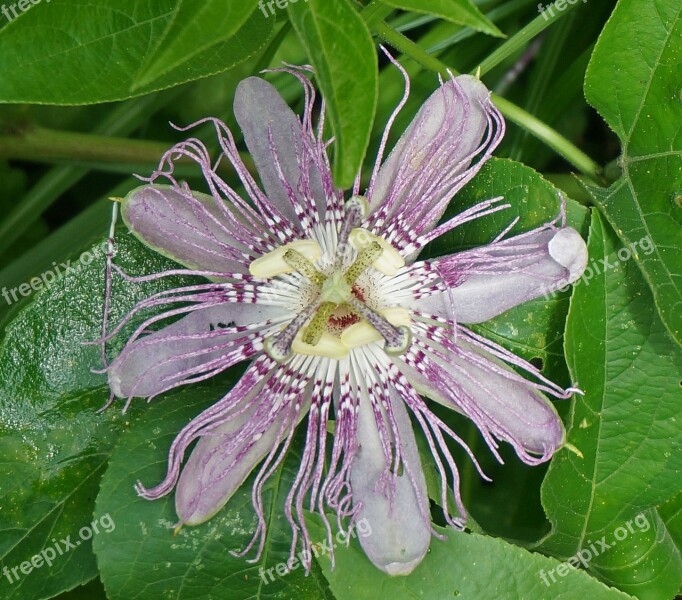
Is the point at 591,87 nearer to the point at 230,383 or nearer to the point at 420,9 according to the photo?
the point at 420,9

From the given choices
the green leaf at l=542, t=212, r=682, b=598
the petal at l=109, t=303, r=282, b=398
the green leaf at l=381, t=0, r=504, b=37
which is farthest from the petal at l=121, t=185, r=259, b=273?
the green leaf at l=542, t=212, r=682, b=598

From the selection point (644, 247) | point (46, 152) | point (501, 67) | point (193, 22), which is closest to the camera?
point (193, 22)

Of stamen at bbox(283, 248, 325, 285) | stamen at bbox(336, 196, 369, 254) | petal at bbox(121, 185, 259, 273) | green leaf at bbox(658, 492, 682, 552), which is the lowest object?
green leaf at bbox(658, 492, 682, 552)

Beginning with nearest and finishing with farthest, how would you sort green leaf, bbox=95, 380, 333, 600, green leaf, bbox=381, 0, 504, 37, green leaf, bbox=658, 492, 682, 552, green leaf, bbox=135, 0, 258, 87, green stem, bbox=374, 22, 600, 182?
green leaf, bbox=135, 0, 258, 87 → green leaf, bbox=381, 0, 504, 37 → green leaf, bbox=95, 380, 333, 600 → green stem, bbox=374, 22, 600, 182 → green leaf, bbox=658, 492, 682, 552

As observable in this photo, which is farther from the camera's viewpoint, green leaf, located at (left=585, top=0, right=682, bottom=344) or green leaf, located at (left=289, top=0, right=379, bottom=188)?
green leaf, located at (left=585, top=0, right=682, bottom=344)

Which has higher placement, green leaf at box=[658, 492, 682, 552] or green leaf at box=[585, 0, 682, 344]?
green leaf at box=[585, 0, 682, 344]

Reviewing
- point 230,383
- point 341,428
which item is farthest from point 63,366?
point 341,428

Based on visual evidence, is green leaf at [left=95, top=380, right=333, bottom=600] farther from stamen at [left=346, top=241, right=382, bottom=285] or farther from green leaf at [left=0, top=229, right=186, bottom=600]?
stamen at [left=346, top=241, right=382, bottom=285]
